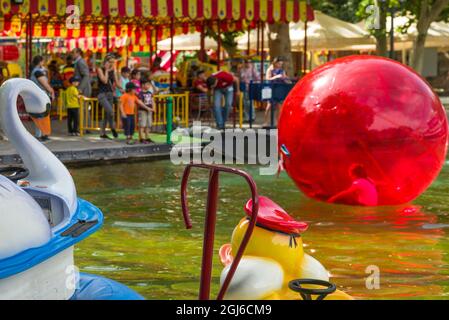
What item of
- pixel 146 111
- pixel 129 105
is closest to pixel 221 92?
pixel 146 111

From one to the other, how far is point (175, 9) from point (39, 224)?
56.4ft

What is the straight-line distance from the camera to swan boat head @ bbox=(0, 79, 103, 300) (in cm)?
459

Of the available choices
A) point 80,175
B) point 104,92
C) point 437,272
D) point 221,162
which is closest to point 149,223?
point 437,272

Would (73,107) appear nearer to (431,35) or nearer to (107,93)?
(107,93)

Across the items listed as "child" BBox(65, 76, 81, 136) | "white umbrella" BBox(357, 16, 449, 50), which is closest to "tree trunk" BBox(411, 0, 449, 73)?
"white umbrella" BBox(357, 16, 449, 50)

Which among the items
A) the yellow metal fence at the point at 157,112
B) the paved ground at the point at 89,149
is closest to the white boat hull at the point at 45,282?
the paved ground at the point at 89,149

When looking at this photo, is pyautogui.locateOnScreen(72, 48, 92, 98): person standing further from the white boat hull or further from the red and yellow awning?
the white boat hull

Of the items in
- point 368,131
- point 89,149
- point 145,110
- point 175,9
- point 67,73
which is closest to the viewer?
point 368,131

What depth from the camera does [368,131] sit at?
10.0 meters

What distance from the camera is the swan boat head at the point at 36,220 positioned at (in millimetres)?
4590

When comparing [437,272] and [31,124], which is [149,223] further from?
[31,124]

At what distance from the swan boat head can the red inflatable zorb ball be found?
487 cm
